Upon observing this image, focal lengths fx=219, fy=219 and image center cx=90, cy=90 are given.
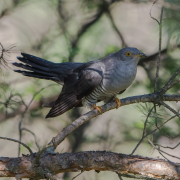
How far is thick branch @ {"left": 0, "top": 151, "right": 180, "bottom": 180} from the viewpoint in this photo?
1.52 m

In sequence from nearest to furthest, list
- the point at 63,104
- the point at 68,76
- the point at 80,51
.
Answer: the point at 63,104 → the point at 68,76 → the point at 80,51

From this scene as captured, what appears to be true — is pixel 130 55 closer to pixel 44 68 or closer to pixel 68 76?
pixel 68 76

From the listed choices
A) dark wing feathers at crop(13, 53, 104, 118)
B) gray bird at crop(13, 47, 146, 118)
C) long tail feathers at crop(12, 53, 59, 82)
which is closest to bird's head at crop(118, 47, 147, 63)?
gray bird at crop(13, 47, 146, 118)

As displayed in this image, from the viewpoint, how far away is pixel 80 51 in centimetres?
350

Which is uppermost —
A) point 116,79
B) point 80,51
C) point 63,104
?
point 80,51

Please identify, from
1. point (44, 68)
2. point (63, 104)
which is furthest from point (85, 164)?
point (44, 68)

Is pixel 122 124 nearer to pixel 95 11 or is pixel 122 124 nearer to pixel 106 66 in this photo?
pixel 106 66

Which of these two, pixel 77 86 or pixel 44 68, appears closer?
pixel 77 86

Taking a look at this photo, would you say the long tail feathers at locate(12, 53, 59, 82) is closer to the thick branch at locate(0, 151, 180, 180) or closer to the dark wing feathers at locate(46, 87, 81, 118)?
the dark wing feathers at locate(46, 87, 81, 118)

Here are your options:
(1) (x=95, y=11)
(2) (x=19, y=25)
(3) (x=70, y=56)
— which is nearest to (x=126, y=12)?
(1) (x=95, y=11)

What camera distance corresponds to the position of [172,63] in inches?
122

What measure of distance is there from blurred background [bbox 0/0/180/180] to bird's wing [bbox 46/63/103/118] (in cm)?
89

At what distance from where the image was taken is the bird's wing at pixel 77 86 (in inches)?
89.8

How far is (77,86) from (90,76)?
23 cm
